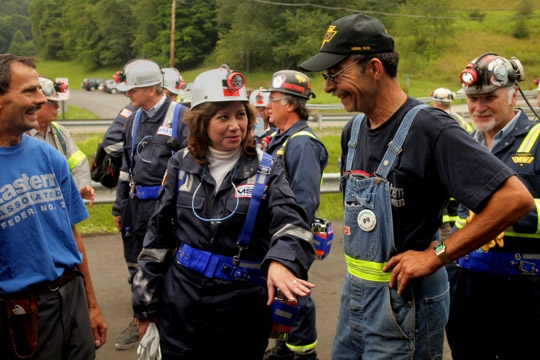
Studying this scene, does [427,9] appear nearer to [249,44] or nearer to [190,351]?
[249,44]

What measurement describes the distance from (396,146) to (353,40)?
0.58m

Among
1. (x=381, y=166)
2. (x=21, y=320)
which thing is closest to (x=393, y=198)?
(x=381, y=166)

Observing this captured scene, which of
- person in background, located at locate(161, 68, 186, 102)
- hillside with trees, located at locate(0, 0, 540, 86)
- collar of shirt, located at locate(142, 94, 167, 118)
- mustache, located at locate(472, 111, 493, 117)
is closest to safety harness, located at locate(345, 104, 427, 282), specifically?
mustache, located at locate(472, 111, 493, 117)

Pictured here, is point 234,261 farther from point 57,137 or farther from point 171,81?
point 171,81

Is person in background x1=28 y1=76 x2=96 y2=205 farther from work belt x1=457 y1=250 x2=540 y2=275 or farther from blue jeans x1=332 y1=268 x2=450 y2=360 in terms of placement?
work belt x1=457 y1=250 x2=540 y2=275

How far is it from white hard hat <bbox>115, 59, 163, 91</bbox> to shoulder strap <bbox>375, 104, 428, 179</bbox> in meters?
3.58

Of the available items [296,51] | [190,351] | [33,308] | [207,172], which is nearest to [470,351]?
[190,351]

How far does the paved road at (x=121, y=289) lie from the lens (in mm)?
5605

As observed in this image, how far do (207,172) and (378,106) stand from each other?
40.6 inches

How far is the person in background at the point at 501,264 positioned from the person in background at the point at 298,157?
1211mm

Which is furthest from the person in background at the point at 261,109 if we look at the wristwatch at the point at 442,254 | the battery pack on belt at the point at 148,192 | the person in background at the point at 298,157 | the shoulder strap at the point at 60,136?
the wristwatch at the point at 442,254

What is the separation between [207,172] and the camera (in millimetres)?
3338

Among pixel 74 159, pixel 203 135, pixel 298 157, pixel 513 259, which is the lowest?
pixel 74 159

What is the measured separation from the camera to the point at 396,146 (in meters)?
2.85
